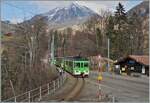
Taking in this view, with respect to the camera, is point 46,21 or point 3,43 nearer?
point 3,43

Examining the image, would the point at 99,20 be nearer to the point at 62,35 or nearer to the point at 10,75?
the point at 62,35

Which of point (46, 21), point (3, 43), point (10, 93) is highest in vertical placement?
point (46, 21)

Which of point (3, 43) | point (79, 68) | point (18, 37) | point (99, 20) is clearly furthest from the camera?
point (99, 20)

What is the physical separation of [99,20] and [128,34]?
34.9ft

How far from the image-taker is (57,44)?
9419 centimetres

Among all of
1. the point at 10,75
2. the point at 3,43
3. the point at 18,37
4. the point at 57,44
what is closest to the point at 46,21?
the point at 18,37

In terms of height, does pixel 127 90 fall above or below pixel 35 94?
below

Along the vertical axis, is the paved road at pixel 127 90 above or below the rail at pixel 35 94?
below

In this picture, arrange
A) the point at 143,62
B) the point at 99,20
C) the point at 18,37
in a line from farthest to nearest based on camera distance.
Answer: the point at 99,20, the point at 143,62, the point at 18,37

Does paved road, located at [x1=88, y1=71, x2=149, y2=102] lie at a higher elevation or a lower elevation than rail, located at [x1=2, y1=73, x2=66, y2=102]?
lower

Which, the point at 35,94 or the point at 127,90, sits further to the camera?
the point at 127,90

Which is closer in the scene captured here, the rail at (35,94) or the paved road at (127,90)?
the rail at (35,94)

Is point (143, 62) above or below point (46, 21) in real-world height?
below

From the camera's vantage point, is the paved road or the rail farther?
the paved road
